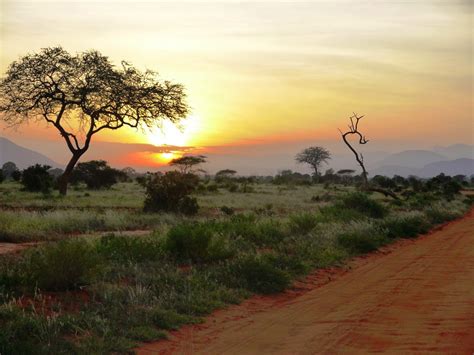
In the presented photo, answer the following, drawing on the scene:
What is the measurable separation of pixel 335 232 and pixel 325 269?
4.24 meters

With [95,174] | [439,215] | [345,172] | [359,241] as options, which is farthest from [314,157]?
[359,241]

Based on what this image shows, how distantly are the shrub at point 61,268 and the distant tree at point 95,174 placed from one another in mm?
38682

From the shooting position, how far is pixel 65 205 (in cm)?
2652

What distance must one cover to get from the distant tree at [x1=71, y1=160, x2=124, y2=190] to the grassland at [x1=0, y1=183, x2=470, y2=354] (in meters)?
28.7

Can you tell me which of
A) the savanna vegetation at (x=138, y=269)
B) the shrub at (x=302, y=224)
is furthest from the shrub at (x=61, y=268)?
the shrub at (x=302, y=224)

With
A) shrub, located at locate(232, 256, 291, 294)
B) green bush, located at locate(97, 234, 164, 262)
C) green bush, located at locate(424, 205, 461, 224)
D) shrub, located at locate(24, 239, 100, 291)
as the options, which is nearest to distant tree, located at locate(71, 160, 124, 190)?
green bush, located at locate(424, 205, 461, 224)

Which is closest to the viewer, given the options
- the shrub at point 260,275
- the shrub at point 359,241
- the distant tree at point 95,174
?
the shrub at point 260,275

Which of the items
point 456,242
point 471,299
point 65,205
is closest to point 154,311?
point 471,299

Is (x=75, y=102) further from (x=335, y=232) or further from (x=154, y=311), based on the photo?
(x=154, y=311)

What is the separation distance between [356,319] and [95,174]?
4166cm

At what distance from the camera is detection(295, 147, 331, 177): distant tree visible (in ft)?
380

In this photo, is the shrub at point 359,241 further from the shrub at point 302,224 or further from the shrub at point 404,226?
the shrub at point 404,226

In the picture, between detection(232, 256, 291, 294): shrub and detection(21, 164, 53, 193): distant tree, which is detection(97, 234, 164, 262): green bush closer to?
detection(232, 256, 291, 294): shrub

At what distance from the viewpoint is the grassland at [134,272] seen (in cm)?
711
